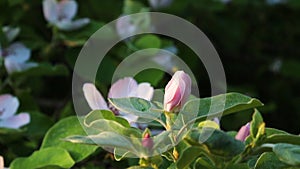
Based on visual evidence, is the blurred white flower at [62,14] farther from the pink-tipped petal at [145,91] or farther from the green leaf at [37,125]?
the pink-tipped petal at [145,91]

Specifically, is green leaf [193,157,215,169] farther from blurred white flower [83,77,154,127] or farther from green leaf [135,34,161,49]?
green leaf [135,34,161,49]

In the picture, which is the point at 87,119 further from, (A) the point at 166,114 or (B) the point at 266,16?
(B) the point at 266,16

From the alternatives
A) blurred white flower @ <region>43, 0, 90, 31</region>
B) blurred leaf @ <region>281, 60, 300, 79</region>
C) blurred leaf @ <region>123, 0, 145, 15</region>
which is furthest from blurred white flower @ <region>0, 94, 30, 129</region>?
blurred leaf @ <region>281, 60, 300, 79</region>

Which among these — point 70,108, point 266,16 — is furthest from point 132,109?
point 266,16

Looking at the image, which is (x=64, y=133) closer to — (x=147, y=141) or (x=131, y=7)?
(x=147, y=141)

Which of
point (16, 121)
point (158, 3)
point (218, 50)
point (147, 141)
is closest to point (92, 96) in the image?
point (16, 121)
